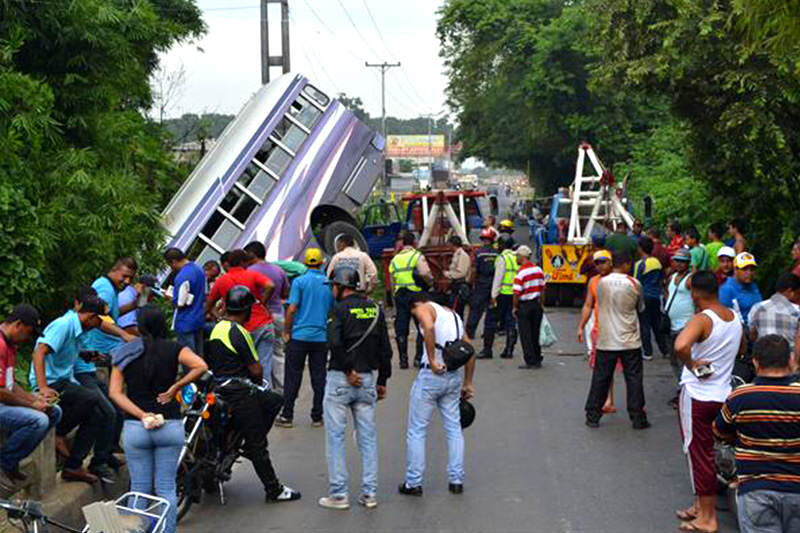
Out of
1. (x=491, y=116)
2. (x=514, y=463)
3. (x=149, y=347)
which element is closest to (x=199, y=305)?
(x=514, y=463)

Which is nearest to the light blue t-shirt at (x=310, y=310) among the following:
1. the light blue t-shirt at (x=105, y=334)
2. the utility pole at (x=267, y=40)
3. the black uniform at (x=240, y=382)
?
the light blue t-shirt at (x=105, y=334)

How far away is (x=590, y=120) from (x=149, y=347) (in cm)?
3188

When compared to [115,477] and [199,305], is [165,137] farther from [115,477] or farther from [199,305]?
[115,477]

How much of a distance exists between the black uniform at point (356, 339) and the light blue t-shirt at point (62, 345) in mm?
1922

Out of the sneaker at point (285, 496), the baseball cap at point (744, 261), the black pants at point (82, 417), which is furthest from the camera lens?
the baseball cap at point (744, 261)

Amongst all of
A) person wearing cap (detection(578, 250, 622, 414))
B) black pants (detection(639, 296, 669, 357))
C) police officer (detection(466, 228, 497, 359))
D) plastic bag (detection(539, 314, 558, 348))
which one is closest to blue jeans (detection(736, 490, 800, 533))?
person wearing cap (detection(578, 250, 622, 414))

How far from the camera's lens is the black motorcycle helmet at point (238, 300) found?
27.6ft

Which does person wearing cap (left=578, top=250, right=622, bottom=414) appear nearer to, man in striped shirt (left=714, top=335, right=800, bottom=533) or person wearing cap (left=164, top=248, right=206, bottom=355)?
person wearing cap (left=164, top=248, right=206, bottom=355)

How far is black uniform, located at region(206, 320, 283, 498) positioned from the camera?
848 centimetres

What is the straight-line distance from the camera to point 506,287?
50.3ft

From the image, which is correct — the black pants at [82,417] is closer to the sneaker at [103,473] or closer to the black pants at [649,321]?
the sneaker at [103,473]

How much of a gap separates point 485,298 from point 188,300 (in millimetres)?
5303

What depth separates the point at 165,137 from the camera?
28.5 m

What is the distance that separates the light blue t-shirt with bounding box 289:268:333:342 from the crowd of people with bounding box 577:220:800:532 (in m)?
2.72
